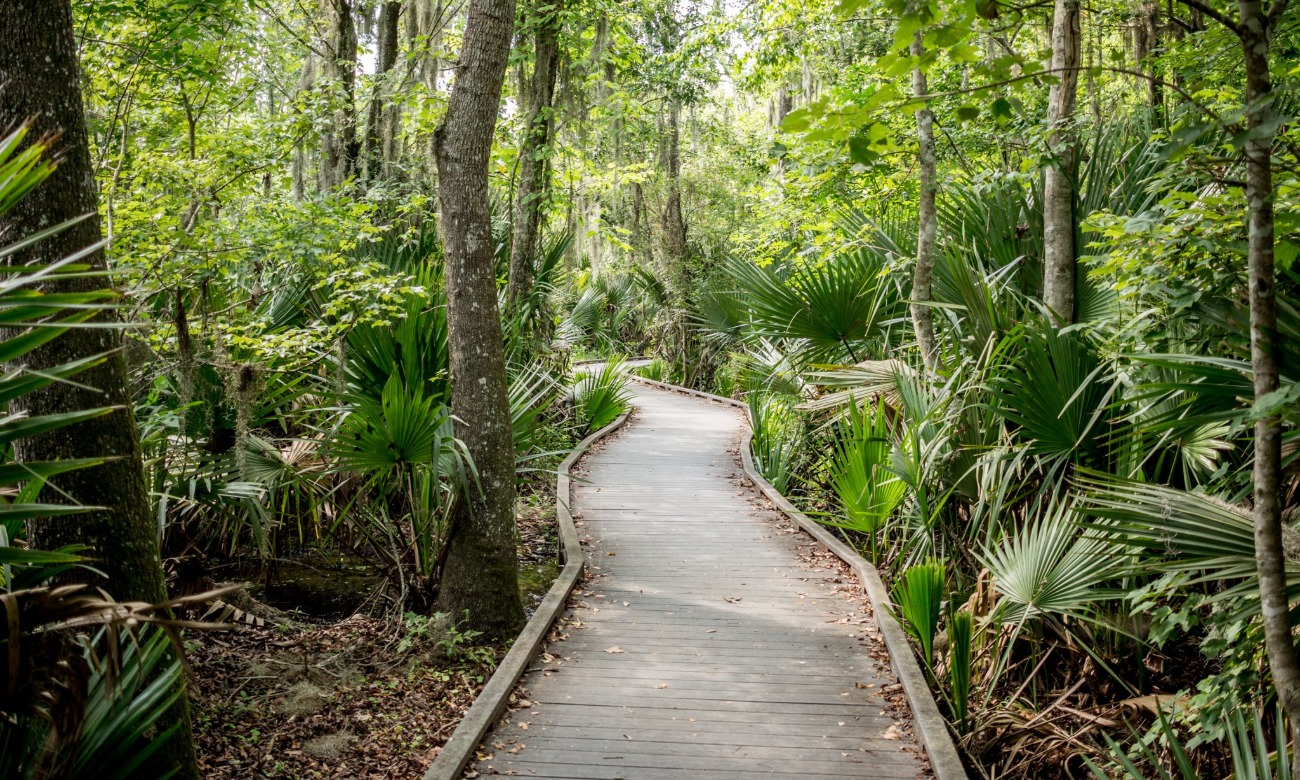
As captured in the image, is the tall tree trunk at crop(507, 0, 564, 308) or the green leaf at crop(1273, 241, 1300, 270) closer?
the green leaf at crop(1273, 241, 1300, 270)

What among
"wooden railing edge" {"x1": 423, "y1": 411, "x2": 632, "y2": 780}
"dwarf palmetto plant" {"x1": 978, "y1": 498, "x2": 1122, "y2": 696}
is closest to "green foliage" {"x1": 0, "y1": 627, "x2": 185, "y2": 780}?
"wooden railing edge" {"x1": 423, "y1": 411, "x2": 632, "y2": 780}

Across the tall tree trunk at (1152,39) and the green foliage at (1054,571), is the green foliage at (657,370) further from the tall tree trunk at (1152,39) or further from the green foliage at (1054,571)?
the green foliage at (1054,571)

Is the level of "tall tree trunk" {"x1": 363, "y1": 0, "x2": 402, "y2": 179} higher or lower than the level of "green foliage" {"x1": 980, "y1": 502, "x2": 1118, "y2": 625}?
higher

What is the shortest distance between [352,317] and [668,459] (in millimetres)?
5932

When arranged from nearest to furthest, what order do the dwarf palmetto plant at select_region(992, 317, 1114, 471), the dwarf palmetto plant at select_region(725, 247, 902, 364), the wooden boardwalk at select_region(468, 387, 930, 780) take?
the wooden boardwalk at select_region(468, 387, 930, 780)
the dwarf palmetto plant at select_region(992, 317, 1114, 471)
the dwarf palmetto plant at select_region(725, 247, 902, 364)

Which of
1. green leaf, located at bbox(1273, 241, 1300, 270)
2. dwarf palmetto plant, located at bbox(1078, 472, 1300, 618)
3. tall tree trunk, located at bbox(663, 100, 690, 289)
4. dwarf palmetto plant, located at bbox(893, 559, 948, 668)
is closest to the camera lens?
dwarf palmetto plant, located at bbox(1078, 472, 1300, 618)

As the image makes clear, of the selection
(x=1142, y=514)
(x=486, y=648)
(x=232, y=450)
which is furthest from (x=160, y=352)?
(x=1142, y=514)

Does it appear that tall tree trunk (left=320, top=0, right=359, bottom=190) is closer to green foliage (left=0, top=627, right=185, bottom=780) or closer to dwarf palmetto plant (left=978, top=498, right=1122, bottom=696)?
dwarf palmetto plant (left=978, top=498, right=1122, bottom=696)

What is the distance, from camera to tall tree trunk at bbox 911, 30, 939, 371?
6641mm

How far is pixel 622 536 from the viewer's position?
312 inches

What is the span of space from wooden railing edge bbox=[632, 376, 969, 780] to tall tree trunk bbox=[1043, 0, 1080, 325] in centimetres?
220

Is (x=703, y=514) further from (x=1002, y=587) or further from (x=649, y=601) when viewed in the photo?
(x=1002, y=587)

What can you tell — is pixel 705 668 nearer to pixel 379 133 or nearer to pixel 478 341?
pixel 478 341

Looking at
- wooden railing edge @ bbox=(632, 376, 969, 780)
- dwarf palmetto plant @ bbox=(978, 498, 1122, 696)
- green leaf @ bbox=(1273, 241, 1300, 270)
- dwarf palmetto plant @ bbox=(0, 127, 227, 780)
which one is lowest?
wooden railing edge @ bbox=(632, 376, 969, 780)
